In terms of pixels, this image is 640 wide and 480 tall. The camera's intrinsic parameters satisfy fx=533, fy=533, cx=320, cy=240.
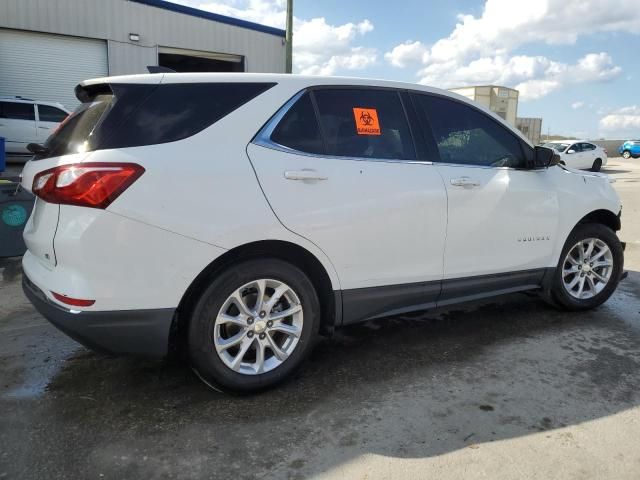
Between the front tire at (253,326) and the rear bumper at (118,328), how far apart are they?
0.16 meters

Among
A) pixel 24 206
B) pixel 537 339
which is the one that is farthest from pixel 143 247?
pixel 24 206

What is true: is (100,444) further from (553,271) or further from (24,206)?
(24,206)

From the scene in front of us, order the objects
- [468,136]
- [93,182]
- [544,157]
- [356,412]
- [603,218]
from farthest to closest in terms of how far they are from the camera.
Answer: [603,218] < [544,157] < [468,136] < [356,412] < [93,182]

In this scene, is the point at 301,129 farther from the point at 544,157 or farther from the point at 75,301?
the point at 544,157

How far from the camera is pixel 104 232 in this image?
2480 millimetres

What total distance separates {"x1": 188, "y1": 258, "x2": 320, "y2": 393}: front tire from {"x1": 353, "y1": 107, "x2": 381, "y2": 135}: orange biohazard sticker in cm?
98

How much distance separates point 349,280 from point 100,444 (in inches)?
61.5

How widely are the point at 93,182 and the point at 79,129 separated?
500mm

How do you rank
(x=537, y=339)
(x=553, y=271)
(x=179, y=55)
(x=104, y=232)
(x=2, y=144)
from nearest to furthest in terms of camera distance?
(x=104, y=232)
(x=537, y=339)
(x=553, y=271)
(x=2, y=144)
(x=179, y=55)

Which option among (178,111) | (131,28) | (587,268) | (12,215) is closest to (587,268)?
(587,268)

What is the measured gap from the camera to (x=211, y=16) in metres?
18.3

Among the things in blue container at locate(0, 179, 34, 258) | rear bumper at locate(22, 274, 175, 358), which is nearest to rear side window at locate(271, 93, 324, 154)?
rear bumper at locate(22, 274, 175, 358)

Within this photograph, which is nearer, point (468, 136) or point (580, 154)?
point (468, 136)

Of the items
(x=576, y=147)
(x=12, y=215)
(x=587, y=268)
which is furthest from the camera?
(x=576, y=147)
